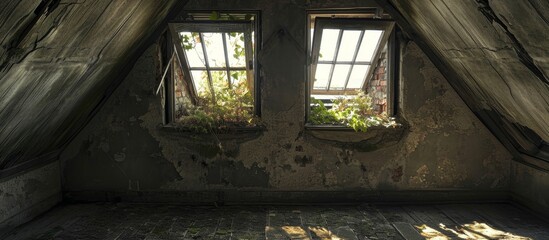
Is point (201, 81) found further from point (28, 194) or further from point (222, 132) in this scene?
point (28, 194)

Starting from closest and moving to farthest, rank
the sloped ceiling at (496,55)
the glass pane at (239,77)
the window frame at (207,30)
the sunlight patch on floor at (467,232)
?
the sloped ceiling at (496,55) < the sunlight patch on floor at (467,232) < the window frame at (207,30) < the glass pane at (239,77)

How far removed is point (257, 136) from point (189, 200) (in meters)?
1.01

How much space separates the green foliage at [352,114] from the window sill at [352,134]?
0.20ft

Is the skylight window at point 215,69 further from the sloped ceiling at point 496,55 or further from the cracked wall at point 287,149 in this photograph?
the sloped ceiling at point 496,55

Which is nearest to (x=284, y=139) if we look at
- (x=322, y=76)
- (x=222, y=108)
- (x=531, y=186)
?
(x=222, y=108)

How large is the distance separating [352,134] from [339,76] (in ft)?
2.89

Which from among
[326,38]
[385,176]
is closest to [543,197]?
[385,176]

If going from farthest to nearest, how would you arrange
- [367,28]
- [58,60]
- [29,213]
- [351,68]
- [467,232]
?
[351,68]
[367,28]
[29,213]
[467,232]
[58,60]

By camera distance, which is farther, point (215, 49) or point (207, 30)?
point (215, 49)

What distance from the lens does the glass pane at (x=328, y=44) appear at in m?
4.73

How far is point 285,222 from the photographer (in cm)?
413

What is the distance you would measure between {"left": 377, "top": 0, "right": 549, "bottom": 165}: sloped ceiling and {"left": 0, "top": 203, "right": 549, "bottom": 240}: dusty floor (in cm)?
81

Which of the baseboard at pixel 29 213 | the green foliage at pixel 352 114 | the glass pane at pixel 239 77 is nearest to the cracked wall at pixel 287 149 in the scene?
the green foliage at pixel 352 114

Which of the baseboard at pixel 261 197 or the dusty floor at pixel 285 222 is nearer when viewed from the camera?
the dusty floor at pixel 285 222
